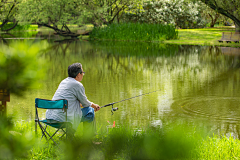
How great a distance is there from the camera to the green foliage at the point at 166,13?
148 feet

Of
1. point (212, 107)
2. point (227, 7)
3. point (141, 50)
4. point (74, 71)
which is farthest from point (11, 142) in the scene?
point (227, 7)

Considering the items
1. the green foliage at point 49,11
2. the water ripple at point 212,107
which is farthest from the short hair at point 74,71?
the green foliage at point 49,11

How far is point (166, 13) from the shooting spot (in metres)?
46.2

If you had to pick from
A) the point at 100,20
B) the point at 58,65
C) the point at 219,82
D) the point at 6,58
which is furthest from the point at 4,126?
the point at 100,20

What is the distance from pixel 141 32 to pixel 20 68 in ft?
105

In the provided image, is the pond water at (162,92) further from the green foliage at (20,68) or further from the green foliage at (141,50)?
the green foliage at (141,50)

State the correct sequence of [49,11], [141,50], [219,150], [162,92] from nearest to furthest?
1. [219,150]
2. [162,92]
3. [141,50]
4. [49,11]

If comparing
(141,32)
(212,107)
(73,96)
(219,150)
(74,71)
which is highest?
(141,32)

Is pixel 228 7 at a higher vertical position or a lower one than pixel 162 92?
higher

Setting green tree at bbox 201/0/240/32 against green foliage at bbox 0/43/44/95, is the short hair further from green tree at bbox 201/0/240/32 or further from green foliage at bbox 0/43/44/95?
green tree at bbox 201/0/240/32

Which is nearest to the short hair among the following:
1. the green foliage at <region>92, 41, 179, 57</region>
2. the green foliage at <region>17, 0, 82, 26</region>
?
the green foliage at <region>92, 41, 179, 57</region>

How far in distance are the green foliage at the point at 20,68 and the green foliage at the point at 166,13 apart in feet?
139

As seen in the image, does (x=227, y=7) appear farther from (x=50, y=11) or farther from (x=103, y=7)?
(x=50, y=11)

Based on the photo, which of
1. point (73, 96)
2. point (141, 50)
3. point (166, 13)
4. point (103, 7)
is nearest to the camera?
point (73, 96)
